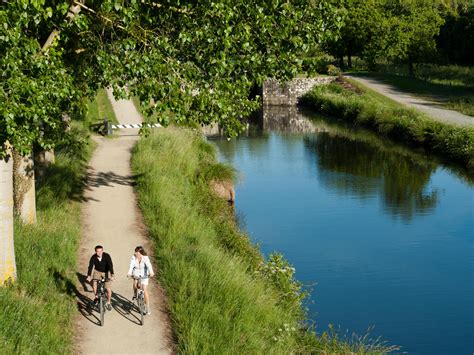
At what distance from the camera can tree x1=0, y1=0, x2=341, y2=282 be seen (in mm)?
14875

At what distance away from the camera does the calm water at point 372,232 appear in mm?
18672

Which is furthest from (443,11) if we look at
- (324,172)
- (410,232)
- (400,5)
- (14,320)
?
(14,320)

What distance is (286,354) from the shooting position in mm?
13727

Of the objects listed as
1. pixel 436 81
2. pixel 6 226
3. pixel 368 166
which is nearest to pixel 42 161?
pixel 6 226

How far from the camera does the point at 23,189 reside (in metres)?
18.8

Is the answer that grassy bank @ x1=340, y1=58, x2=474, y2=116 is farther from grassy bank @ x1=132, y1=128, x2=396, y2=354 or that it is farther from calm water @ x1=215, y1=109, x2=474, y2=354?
grassy bank @ x1=132, y1=128, x2=396, y2=354

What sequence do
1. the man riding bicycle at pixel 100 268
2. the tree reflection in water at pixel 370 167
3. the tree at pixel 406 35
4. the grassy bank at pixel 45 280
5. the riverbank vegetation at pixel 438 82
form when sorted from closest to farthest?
1. the grassy bank at pixel 45 280
2. the man riding bicycle at pixel 100 268
3. the tree reflection in water at pixel 370 167
4. the riverbank vegetation at pixel 438 82
5. the tree at pixel 406 35

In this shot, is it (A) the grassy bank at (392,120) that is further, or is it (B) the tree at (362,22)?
(B) the tree at (362,22)

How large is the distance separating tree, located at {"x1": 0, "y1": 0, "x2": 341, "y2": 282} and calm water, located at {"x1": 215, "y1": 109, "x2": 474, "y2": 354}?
5814mm

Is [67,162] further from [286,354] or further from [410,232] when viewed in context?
[286,354]

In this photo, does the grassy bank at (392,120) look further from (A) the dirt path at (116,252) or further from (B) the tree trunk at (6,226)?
(B) the tree trunk at (6,226)

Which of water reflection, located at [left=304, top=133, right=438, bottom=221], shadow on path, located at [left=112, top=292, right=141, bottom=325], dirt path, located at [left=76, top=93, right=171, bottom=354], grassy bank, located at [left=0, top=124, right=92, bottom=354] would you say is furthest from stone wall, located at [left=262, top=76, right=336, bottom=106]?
shadow on path, located at [left=112, top=292, right=141, bottom=325]

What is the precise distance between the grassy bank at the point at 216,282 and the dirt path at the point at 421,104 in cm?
2235

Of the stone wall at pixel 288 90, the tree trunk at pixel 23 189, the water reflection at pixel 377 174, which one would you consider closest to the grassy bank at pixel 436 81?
the stone wall at pixel 288 90
